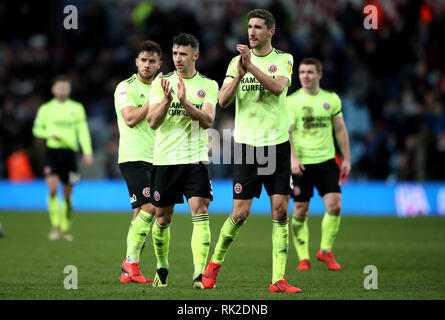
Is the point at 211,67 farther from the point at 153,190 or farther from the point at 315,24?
the point at 153,190

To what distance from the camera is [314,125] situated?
36.4 feet

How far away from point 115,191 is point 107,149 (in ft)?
4.53

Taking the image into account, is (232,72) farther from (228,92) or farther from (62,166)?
(62,166)

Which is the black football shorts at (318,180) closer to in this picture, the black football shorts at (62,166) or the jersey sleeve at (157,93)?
the jersey sleeve at (157,93)

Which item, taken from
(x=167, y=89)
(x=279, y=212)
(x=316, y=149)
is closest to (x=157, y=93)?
(x=167, y=89)

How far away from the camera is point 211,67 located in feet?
73.0

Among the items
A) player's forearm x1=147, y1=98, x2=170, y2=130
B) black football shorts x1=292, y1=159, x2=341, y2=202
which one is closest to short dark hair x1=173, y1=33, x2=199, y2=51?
player's forearm x1=147, y1=98, x2=170, y2=130

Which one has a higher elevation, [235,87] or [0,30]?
[0,30]

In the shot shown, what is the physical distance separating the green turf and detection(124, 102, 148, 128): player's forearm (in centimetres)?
173

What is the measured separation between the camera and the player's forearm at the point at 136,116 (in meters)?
9.04

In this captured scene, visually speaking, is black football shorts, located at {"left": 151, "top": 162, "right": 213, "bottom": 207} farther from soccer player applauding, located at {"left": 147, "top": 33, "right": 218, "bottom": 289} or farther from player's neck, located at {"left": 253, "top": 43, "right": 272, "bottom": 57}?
player's neck, located at {"left": 253, "top": 43, "right": 272, "bottom": 57}
